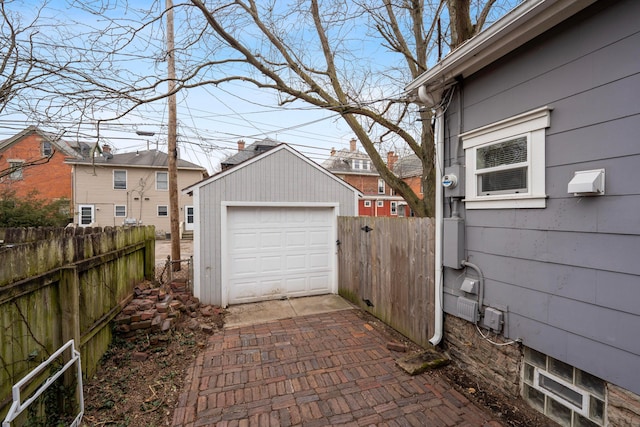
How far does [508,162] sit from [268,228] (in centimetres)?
457

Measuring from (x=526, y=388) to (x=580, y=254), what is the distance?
4.59 ft

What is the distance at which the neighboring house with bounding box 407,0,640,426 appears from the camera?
6.18 feet

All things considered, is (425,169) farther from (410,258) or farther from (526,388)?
(526,388)

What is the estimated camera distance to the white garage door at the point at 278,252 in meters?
5.86

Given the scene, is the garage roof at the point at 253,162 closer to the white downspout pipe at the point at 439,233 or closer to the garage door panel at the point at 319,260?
the garage door panel at the point at 319,260

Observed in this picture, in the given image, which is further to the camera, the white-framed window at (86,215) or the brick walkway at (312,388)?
the white-framed window at (86,215)

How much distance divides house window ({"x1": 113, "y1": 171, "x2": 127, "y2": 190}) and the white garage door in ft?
53.5

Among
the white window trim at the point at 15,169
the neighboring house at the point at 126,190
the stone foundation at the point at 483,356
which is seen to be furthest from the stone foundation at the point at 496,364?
the neighboring house at the point at 126,190

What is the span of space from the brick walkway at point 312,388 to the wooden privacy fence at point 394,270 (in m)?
0.54

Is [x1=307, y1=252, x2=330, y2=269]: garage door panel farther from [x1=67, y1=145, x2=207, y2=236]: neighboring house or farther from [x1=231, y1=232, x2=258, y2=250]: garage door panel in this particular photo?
[x1=67, y1=145, x2=207, y2=236]: neighboring house

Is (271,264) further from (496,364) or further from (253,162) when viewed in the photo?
(496,364)

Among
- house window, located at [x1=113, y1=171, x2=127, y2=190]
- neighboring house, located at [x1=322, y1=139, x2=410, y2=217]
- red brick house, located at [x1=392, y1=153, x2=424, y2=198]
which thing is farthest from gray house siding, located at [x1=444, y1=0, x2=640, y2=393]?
house window, located at [x1=113, y1=171, x2=127, y2=190]

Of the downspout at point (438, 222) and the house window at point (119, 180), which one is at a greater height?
the house window at point (119, 180)

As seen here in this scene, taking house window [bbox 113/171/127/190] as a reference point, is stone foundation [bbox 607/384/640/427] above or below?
below
